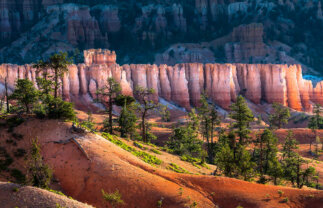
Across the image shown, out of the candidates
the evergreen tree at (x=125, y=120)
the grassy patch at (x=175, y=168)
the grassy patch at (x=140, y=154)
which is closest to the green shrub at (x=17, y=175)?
the grassy patch at (x=140, y=154)

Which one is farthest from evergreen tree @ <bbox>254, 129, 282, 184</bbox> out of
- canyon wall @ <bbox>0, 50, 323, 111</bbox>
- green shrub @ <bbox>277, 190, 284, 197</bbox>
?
canyon wall @ <bbox>0, 50, 323, 111</bbox>

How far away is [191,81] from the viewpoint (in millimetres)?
69688

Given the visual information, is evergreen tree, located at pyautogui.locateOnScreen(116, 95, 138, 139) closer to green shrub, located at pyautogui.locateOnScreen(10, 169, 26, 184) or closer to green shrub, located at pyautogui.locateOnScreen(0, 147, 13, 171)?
green shrub, located at pyautogui.locateOnScreen(0, 147, 13, 171)

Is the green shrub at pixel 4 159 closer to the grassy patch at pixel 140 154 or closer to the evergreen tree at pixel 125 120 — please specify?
the grassy patch at pixel 140 154

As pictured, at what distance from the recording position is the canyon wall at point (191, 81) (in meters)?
59.1

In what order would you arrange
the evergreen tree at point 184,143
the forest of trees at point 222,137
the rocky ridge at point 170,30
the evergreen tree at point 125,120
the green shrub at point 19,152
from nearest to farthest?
the green shrub at point 19,152, the forest of trees at point 222,137, the evergreen tree at point 125,120, the evergreen tree at point 184,143, the rocky ridge at point 170,30

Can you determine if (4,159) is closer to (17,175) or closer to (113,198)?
(17,175)

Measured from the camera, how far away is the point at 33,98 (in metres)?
30.0

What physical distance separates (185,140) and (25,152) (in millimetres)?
17169

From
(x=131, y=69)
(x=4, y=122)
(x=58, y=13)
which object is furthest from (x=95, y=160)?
(x=58, y=13)

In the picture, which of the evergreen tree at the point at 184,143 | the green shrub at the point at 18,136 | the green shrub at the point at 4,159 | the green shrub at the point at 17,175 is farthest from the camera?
the evergreen tree at the point at 184,143

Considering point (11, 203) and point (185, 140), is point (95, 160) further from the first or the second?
point (185, 140)

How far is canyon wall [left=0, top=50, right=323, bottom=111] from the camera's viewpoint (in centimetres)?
5906

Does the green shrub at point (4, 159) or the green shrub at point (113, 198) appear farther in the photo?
the green shrub at point (4, 159)
